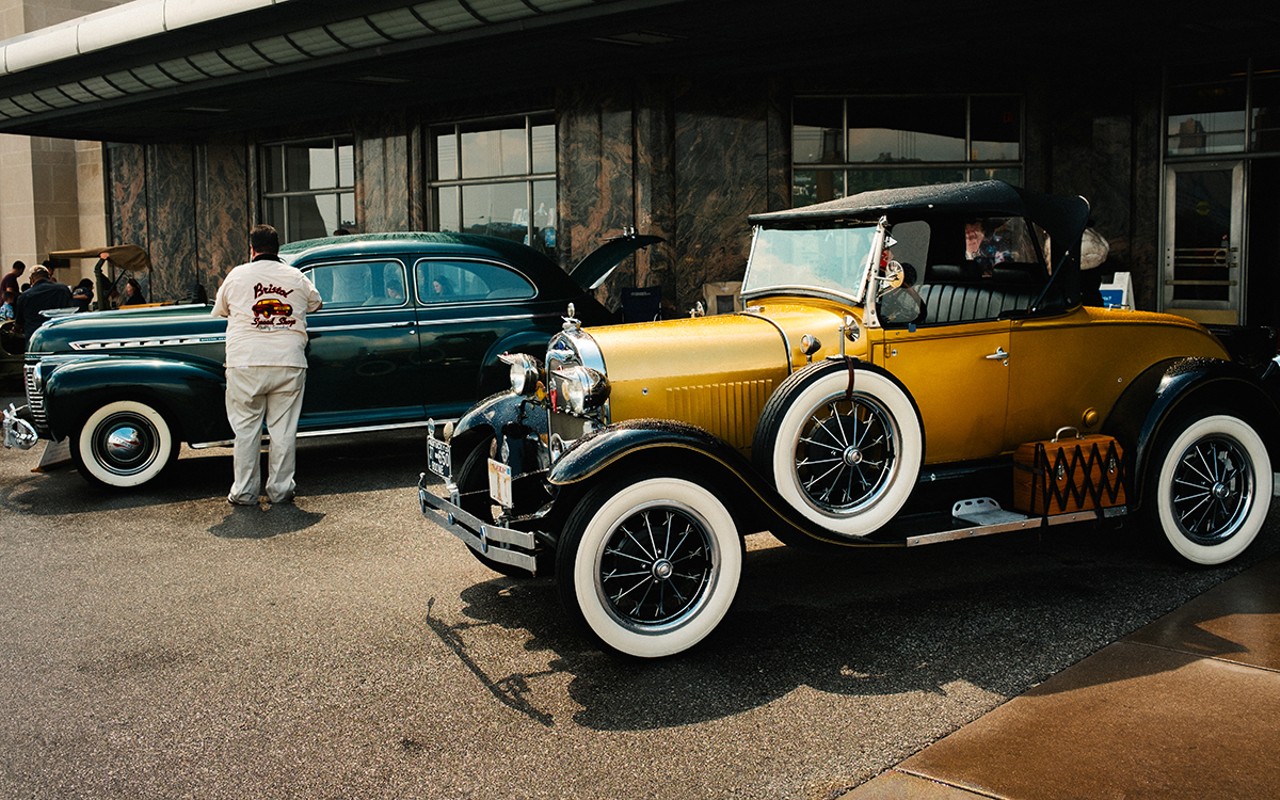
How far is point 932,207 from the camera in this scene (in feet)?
18.6

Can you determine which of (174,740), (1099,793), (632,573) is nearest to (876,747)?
(1099,793)

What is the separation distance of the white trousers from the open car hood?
2.92 metres

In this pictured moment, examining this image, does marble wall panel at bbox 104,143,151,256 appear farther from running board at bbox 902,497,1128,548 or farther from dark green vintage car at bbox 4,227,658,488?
running board at bbox 902,497,1128,548

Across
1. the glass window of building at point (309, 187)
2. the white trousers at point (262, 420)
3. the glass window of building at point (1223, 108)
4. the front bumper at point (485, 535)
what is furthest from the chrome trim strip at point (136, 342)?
the glass window of building at point (1223, 108)

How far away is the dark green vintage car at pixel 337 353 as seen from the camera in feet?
27.5

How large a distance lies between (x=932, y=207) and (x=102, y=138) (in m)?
17.5

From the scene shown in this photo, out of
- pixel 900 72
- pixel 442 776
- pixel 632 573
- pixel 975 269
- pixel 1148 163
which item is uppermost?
pixel 900 72

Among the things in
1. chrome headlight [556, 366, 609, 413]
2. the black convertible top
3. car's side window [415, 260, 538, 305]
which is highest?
the black convertible top

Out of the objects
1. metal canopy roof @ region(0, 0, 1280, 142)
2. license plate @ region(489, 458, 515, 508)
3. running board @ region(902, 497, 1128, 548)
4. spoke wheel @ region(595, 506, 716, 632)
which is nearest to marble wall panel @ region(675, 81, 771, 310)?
metal canopy roof @ region(0, 0, 1280, 142)

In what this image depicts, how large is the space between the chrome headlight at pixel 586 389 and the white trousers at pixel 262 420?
11.5 ft

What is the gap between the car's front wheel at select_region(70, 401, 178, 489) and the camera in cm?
832

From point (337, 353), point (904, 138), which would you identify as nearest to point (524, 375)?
point (337, 353)

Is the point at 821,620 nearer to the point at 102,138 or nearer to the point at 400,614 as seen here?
the point at 400,614

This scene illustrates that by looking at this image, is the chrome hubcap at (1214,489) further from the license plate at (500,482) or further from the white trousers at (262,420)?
the white trousers at (262,420)
